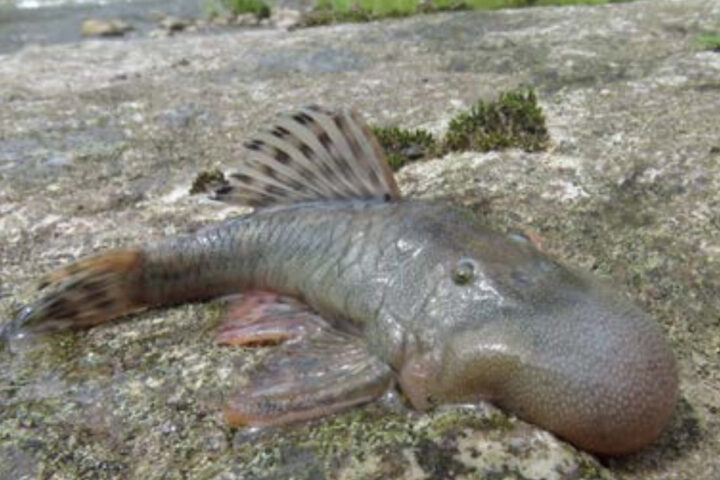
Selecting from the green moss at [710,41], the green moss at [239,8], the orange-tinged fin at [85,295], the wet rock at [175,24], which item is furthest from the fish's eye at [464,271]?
the wet rock at [175,24]

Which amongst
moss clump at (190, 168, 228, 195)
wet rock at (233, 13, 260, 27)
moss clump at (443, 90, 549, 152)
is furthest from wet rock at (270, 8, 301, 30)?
moss clump at (190, 168, 228, 195)

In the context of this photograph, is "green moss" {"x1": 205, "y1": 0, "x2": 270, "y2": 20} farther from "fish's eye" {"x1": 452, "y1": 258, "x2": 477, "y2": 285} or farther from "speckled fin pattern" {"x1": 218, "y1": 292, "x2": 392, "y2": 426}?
"fish's eye" {"x1": 452, "y1": 258, "x2": 477, "y2": 285}

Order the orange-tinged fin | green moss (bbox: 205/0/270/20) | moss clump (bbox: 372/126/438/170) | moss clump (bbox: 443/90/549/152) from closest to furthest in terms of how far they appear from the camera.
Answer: the orange-tinged fin → moss clump (bbox: 443/90/549/152) → moss clump (bbox: 372/126/438/170) → green moss (bbox: 205/0/270/20)

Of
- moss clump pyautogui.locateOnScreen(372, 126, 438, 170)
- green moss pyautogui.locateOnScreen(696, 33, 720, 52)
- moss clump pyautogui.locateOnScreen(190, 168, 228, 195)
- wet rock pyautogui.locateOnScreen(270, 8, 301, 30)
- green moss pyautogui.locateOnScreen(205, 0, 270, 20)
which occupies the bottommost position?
wet rock pyautogui.locateOnScreen(270, 8, 301, 30)

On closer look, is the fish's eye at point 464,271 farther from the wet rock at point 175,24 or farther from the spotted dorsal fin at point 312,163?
the wet rock at point 175,24

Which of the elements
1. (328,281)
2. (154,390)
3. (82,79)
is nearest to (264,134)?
(328,281)

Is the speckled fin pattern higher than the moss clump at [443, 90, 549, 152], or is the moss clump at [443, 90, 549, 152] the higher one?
the moss clump at [443, 90, 549, 152]

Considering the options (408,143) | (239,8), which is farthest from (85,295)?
(239,8)
